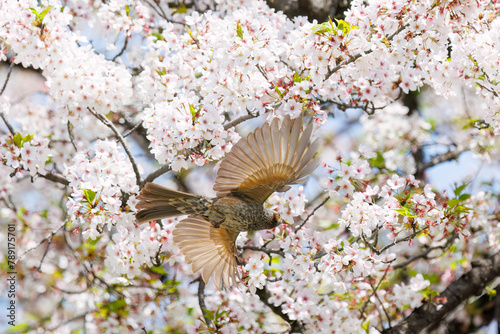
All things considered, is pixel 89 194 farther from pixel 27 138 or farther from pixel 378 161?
pixel 378 161

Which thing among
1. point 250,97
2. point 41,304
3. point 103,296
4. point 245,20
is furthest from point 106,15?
point 41,304

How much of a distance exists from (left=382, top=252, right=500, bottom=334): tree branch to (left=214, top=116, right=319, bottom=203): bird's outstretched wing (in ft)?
5.58

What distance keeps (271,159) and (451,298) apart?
6.80ft

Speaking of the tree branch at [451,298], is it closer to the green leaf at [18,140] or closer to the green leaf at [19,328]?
the green leaf at [18,140]

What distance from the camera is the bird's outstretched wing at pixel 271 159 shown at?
9.54ft

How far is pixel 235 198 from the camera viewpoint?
3232 millimetres

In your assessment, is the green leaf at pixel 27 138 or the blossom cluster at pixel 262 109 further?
the green leaf at pixel 27 138

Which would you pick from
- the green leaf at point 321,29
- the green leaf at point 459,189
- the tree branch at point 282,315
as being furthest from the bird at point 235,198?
the green leaf at point 459,189

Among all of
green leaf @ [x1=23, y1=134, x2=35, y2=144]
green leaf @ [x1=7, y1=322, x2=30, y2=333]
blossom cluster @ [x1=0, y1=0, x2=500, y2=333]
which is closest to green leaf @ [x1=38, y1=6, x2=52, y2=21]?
blossom cluster @ [x1=0, y1=0, x2=500, y2=333]

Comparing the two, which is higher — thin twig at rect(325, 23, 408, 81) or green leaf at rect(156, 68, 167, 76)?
green leaf at rect(156, 68, 167, 76)

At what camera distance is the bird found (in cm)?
294

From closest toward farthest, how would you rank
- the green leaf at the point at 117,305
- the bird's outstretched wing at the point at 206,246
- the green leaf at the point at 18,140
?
1. the green leaf at the point at 18,140
2. the bird's outstretched wing at the point at 206,246
3. the green leaf at the point at 117,305

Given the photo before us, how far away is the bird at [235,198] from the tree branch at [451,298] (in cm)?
141

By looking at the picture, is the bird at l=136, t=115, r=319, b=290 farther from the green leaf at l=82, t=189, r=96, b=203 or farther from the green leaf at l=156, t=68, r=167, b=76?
the green leaf at l=156, t=68, r=167, b=76
